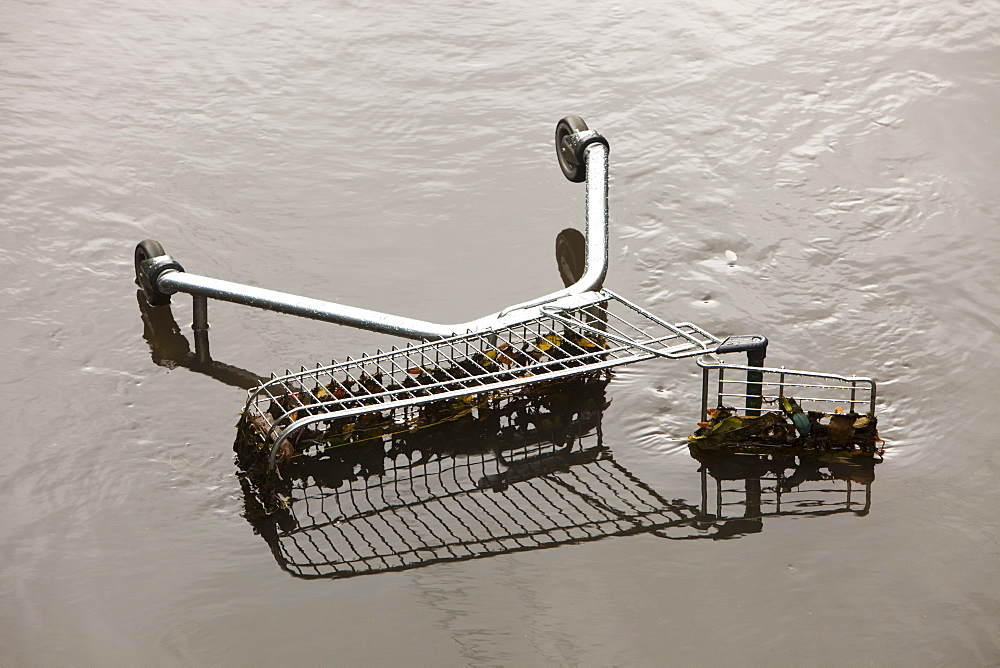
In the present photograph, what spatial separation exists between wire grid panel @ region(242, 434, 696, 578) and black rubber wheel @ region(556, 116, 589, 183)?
3.01m

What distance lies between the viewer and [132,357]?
24.5 feet

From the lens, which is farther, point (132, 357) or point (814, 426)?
point (132, 357)

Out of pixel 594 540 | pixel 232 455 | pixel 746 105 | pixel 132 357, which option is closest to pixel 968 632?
pixel 594 540

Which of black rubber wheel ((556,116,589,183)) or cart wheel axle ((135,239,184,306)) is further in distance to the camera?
black rubber wheel ((556,116,589,183))

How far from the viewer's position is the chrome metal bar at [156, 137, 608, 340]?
684 centimetres

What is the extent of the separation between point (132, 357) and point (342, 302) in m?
1.46

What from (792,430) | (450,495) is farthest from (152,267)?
(792,430)

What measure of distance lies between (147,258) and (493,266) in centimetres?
241

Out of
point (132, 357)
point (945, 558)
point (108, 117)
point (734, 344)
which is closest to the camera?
point (945, 558)

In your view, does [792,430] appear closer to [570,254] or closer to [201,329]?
[570,254]

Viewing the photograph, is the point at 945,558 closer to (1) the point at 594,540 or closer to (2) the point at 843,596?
(2) the point at 843,596

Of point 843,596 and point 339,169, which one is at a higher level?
point 339,169

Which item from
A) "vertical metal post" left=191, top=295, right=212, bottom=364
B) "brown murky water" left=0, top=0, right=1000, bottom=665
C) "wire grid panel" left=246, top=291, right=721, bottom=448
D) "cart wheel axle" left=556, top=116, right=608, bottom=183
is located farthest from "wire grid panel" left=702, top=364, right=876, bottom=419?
"vertical metal post" left=191, top=295, right=212, bottom=364

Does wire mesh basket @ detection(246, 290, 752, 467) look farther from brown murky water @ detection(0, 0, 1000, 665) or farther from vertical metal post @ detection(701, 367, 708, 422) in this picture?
brown murky water @ detection(0, 0, 1000, 665)
